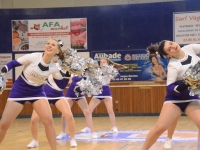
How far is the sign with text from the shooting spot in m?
13.8

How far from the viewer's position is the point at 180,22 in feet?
45.7

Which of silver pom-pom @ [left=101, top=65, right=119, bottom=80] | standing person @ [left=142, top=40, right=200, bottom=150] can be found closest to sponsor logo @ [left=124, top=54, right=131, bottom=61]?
silver pom-pom @ [left=101, top=65, right=119, bottom=80]

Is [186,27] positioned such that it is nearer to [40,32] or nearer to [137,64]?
[137,64]

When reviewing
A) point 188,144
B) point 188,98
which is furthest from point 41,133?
point 188,98

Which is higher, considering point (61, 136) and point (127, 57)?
point (127, 57)

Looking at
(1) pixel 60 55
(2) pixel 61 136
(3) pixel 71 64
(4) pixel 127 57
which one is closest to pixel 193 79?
(3) pixel 71 64

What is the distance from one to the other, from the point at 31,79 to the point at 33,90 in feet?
0.49

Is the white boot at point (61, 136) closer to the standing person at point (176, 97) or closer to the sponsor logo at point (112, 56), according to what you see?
the standing person at point (176, 97)

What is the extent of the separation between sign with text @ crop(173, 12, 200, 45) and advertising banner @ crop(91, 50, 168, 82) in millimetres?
1103

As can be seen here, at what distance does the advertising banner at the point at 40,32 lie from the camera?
14641 mm

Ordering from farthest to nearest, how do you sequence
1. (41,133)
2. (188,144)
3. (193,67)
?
(41,133) → (188,144) → (193,67)

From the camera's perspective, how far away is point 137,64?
14.2 meters

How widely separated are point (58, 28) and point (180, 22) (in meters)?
4.39

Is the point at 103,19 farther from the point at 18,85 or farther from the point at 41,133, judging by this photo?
the point at 18,85
